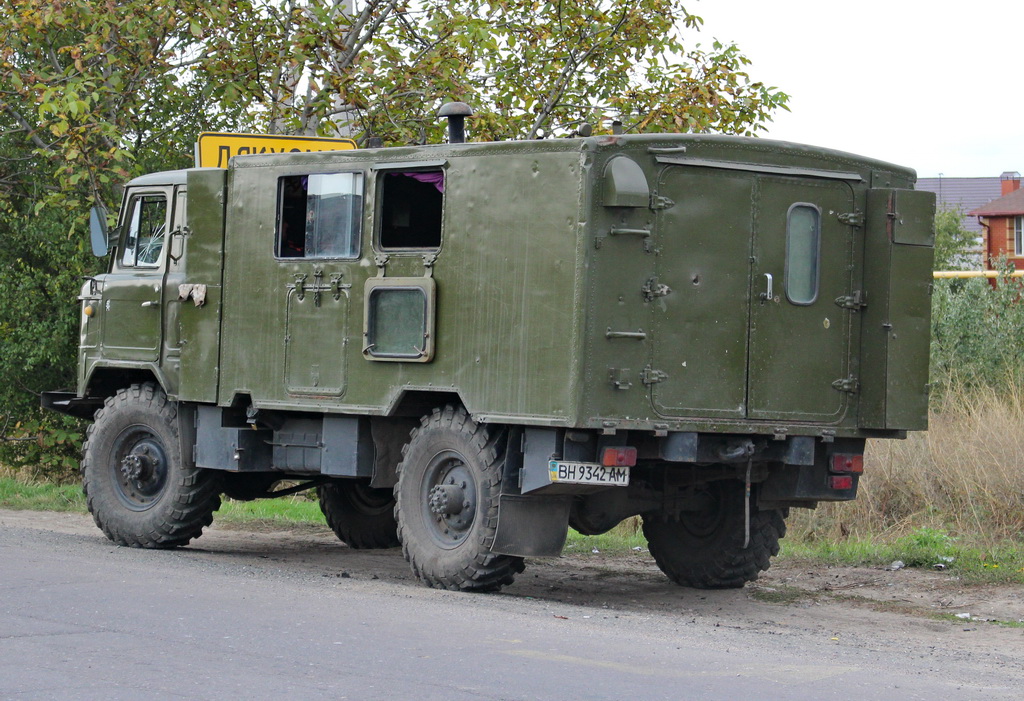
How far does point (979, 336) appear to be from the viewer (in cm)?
1839

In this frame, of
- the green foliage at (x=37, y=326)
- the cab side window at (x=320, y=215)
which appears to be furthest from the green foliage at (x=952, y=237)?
the cab side window at (x=320, y=215)

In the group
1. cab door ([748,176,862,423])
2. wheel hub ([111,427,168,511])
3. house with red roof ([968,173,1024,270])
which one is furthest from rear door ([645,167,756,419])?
house with red roof ([968,173,1024,270])

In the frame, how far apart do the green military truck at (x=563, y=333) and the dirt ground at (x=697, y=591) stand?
48 centimetres

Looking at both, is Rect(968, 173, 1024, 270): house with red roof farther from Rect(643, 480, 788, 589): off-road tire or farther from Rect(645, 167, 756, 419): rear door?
Rect(645, 167, 756, 419): rear door

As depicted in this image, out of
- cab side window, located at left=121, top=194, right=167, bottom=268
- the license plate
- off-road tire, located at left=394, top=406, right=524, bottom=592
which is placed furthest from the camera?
cab side window, located at left=121, top=194, right=167, bottom=268

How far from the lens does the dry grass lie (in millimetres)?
12477

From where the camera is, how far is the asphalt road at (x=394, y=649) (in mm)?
6242

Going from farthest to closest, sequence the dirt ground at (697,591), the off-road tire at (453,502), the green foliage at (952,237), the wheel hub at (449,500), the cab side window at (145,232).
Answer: the green foliage at (952,237) → the cab side window at (145,232) → the dirt ground at (697,591) → the wheel hub at (449,500) → the off-road tire at (453,502)

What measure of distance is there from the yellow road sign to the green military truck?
1.68m

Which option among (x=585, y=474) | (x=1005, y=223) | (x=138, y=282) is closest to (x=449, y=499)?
(x=585, y=474)


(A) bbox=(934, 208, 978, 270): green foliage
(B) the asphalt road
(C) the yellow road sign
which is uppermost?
(A) bbox=(934, 208, 978, 270): green foliage

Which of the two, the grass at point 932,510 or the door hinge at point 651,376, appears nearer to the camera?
the door hinge at point 651,376

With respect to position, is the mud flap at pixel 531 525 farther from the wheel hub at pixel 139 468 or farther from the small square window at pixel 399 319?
the wheel hub at pixel 139 468

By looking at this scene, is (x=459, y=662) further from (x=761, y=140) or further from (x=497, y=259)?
(x=761, y=140)
